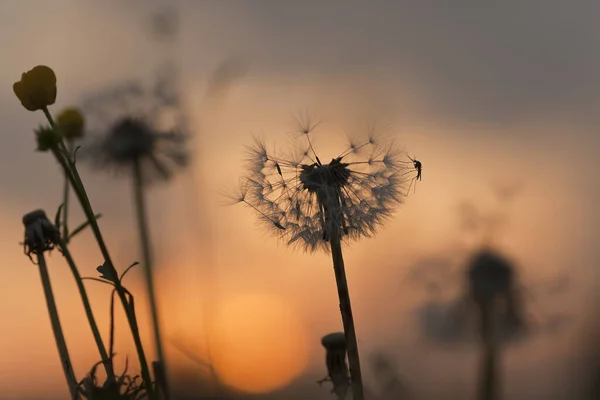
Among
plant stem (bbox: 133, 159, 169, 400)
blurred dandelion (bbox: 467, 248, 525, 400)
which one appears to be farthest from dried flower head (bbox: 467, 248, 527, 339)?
plant stem (bbox: 133, 159, 169, 400)

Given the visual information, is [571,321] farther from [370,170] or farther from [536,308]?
[370,170]

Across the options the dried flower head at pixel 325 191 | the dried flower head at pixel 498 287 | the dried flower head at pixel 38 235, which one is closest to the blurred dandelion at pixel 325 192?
the dried flower head at pixel 325 191

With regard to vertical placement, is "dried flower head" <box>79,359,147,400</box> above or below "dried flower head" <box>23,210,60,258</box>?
below

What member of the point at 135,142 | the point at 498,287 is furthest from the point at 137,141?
the point at 498,287

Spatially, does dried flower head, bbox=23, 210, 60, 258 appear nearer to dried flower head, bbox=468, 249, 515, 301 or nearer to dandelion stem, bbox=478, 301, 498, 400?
dandelion stem, bbox=478, 301, 498, 400

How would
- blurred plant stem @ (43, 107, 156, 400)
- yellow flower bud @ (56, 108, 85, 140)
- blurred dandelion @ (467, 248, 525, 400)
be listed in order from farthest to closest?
blurred dandelion @ (467, 248, 525, 400) < yellow flower bud @ (56, 108, 85, 140) < blurred plant stem @ (43, 107, 156, 400)

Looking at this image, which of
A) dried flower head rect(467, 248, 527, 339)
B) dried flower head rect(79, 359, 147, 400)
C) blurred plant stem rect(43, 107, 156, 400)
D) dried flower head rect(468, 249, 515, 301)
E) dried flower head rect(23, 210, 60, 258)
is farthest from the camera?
dried flower head rect(468, 249, 515, 301)

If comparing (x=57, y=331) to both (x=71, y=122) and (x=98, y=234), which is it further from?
(x=71, y=122)
